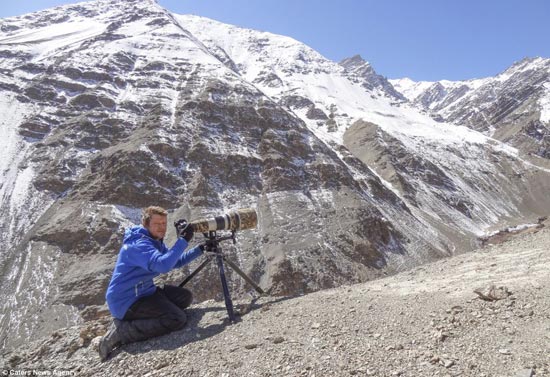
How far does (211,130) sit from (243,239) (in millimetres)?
26438

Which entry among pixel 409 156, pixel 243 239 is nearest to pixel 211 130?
pixel 243 239

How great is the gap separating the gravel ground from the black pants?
6.0 inches

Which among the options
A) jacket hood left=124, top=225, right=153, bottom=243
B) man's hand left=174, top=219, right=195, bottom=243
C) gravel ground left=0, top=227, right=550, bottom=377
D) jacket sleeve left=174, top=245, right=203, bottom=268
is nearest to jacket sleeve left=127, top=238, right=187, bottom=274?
man's hand left=174, top=219, right=195, bottom=243

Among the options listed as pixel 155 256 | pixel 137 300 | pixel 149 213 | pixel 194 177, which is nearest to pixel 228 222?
pixel 149 213

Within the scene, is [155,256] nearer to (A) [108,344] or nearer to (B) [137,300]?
(B) [137,300]

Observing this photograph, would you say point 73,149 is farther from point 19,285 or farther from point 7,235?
point 19,285

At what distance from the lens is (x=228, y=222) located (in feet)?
22.1

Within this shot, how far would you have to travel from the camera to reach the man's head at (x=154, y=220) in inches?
249

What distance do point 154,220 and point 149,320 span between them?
4.96ft

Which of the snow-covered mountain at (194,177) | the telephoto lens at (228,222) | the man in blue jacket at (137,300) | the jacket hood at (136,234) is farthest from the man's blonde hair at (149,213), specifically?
the snow-covered mountain at (194,177)

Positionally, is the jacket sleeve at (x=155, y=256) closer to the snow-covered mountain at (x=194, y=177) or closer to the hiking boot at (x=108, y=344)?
the hiking boot at (x=108, y=344)

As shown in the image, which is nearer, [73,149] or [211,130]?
[73,149]

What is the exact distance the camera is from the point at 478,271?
7.41m

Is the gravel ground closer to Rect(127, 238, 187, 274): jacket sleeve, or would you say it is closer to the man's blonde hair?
Rect(127, 238, 187, 274): jacket sleeve
